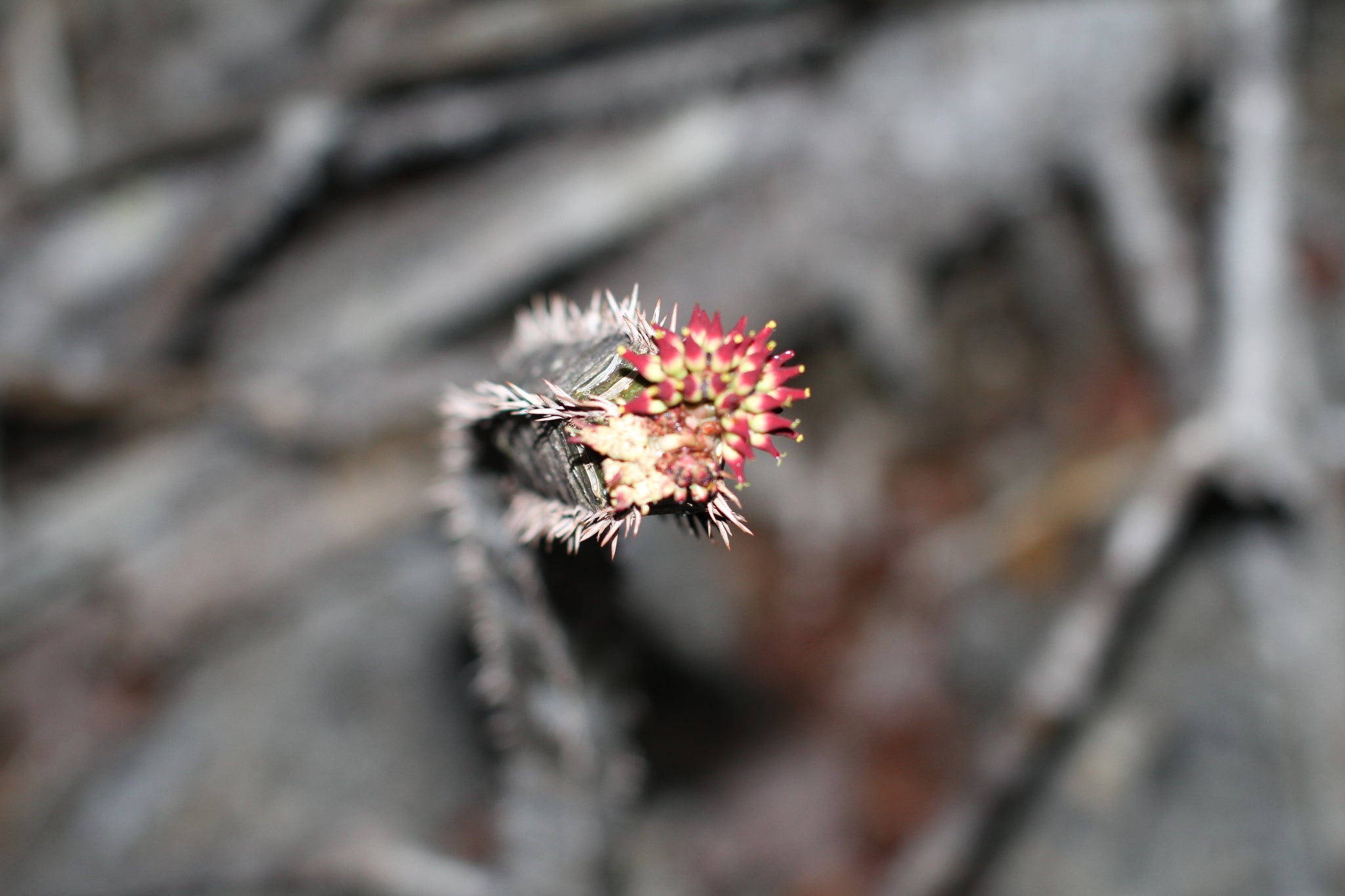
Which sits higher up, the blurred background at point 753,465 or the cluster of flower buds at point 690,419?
the blurred background at point 753,465

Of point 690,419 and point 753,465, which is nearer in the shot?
point 690,419

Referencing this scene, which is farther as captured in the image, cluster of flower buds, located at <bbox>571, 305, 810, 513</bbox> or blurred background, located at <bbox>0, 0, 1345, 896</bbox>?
blurred background, located at <bbox>0, 0, 1345, 896</bbox>

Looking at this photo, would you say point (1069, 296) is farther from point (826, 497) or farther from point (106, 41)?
point (106, 41)

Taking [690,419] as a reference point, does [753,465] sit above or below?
above

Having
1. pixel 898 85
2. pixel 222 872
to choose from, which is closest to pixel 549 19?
pixel 898 85
